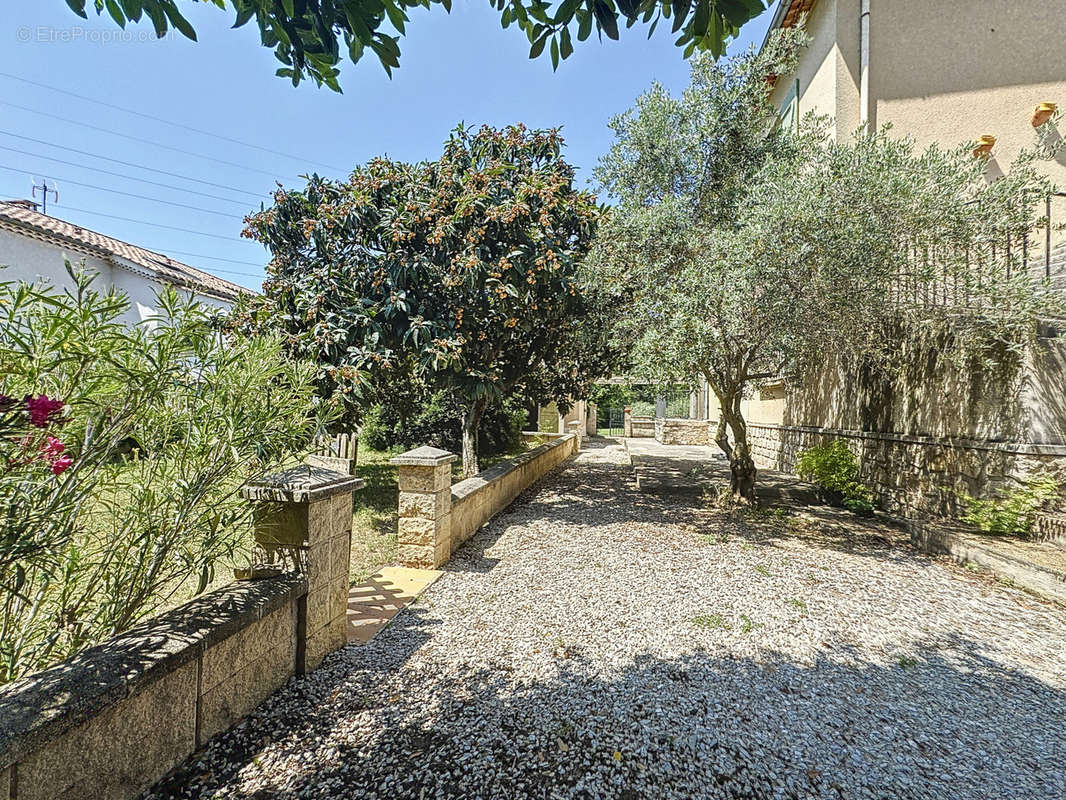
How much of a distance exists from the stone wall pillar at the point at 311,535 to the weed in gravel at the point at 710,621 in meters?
2.73

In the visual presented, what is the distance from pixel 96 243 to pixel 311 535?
1394 cm

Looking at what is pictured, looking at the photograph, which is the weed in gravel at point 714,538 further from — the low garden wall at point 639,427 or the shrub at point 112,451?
the low garden wall at point 639,427

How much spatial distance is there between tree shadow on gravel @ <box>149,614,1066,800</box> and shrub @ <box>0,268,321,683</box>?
2.82ft

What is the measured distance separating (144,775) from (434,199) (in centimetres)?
618

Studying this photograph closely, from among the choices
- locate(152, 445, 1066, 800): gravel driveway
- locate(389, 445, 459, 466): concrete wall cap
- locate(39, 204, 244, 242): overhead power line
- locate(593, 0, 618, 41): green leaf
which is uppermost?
locate(39, 204, 244, 242): overhead power line

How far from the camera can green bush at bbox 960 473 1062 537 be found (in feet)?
17.8

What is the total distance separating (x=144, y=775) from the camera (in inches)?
74.2

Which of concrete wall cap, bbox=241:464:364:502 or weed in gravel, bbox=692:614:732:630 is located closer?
concrete wall cap, bbox=241:464:364:502

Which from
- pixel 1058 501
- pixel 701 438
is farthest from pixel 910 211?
pixel 701 438

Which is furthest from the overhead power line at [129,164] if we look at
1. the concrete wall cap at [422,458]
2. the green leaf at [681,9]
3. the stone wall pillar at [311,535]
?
the green leaf at [681,9]

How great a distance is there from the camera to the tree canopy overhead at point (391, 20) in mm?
1985

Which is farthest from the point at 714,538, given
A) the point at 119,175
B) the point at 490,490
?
the point at 119,175

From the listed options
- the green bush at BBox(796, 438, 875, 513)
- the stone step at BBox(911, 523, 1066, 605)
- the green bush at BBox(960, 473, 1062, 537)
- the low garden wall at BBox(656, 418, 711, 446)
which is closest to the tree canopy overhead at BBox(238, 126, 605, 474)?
the green bush at BBox(796, 438, 875, 513)

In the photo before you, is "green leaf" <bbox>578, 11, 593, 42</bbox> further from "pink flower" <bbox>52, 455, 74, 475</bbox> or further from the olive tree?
the olive tree
